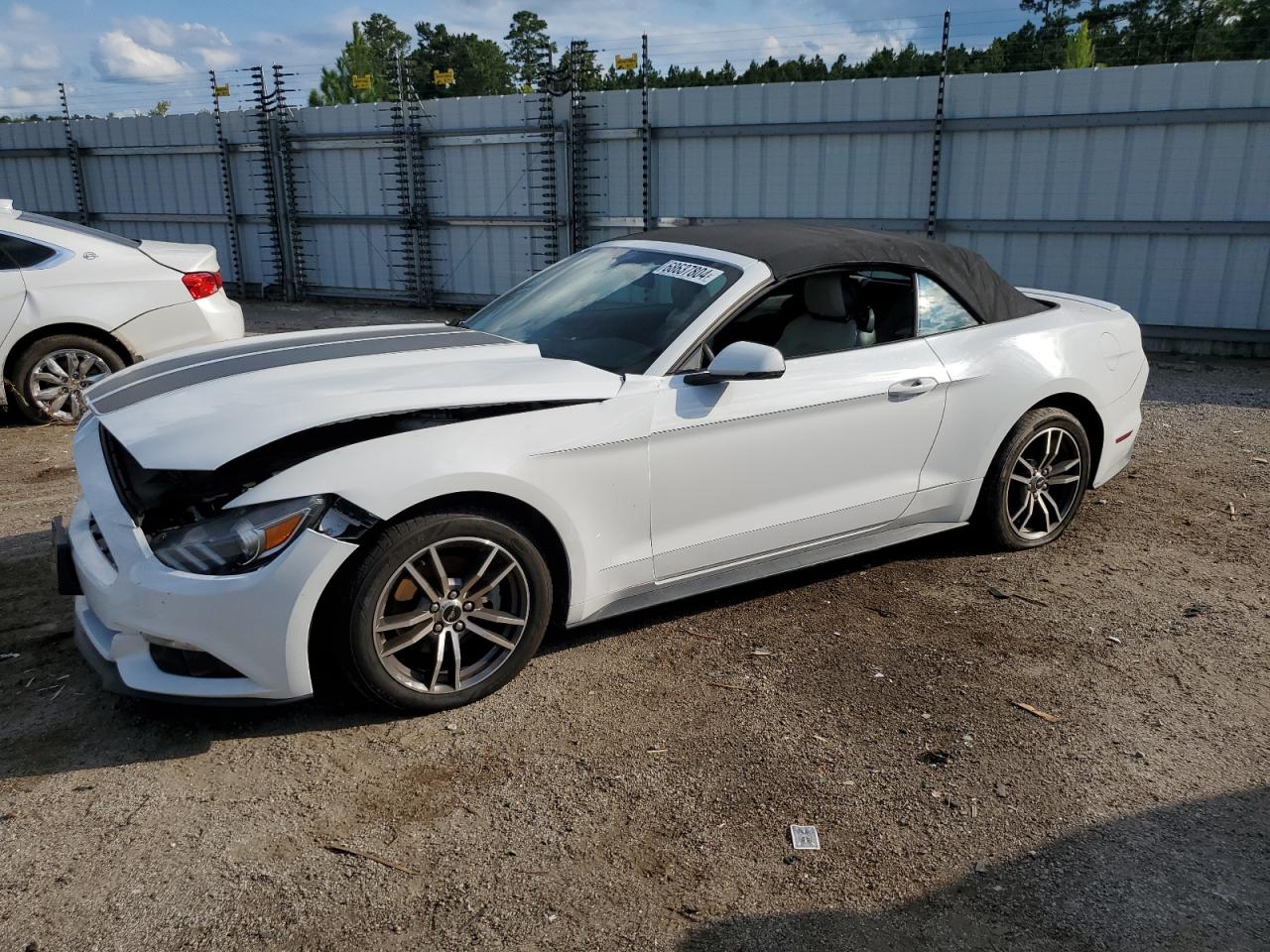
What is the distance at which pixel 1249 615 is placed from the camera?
4324 mm

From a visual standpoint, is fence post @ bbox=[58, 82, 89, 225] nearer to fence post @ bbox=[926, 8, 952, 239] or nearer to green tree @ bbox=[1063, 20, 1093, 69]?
fence post @ bbox=[926, 8, 952, 239]

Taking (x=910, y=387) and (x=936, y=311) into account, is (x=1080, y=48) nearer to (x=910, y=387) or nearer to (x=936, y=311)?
(x=936, y=311)

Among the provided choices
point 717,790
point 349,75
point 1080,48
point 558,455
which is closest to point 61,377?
point 558,455

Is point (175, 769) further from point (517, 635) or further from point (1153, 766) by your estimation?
point (1153, 766)

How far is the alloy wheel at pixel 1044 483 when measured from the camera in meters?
4.81

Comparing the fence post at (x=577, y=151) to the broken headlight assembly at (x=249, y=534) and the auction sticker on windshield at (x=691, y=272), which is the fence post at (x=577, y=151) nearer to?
Result: the auction sticker on windshield at (x=691, y=272)

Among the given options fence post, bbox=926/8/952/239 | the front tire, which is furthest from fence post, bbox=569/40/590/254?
the front tire

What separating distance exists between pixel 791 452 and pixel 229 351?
7.39 ft

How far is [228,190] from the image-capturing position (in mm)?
15570

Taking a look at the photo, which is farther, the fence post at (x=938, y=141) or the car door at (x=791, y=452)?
the fence post at (x=938, y=141)

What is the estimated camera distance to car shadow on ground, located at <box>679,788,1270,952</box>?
2.48m

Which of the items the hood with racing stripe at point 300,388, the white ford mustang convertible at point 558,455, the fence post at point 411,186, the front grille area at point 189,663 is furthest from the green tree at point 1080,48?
the front grille area at point 189,663

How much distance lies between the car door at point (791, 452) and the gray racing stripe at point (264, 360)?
0.94 meters

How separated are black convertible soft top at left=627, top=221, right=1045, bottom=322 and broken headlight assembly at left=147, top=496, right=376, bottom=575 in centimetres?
204
